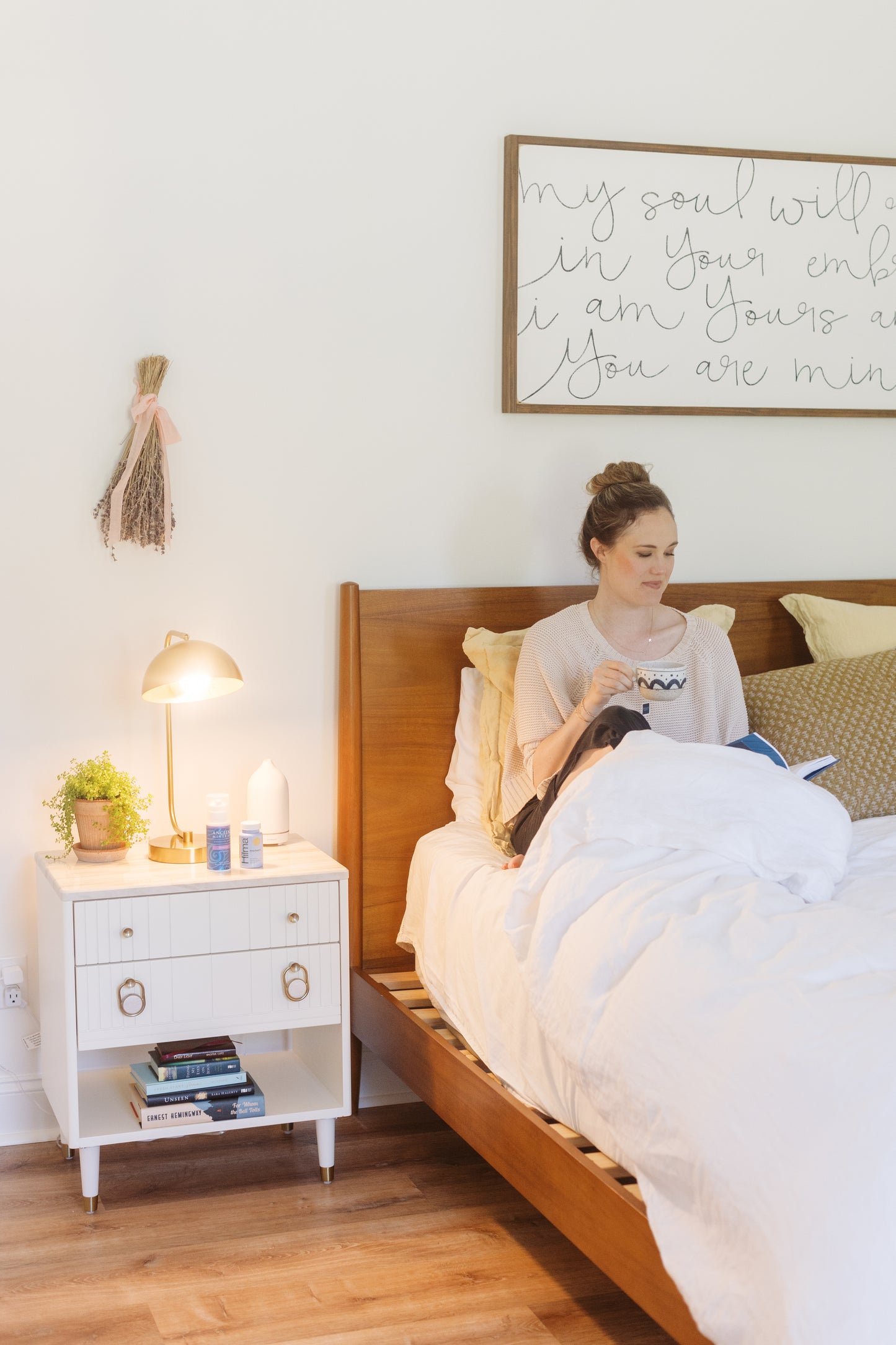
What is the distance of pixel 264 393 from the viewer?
257 cm

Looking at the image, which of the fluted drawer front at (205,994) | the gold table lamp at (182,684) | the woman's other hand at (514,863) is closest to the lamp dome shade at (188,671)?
the gold table lamp at (182,684)

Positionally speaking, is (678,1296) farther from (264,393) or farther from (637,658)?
(264,393)

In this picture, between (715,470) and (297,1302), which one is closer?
(297,1302)

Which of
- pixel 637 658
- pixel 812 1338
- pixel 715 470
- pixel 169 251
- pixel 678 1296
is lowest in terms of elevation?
pixel 678 1296

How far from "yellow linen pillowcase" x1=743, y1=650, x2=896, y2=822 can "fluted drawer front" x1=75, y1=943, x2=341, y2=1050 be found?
3.20ft

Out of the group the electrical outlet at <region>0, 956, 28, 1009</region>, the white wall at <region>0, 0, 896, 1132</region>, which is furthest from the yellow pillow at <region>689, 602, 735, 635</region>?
the electrical outlet at <region>0, 956, 28, 1009</region>

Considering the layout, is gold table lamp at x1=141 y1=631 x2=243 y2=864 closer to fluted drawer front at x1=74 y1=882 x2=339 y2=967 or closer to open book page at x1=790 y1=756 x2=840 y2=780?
fluted drawer front at x1=74 y1=882 x2=339 y2=967

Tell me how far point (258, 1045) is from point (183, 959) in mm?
529

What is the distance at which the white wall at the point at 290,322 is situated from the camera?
2.44 meters

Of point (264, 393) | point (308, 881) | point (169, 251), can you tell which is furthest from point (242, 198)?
point (308, 881)

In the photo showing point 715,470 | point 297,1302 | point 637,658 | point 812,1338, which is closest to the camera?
point 812,1338

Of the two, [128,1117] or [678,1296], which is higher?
[678,1296]

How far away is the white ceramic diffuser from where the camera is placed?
97.5 inches

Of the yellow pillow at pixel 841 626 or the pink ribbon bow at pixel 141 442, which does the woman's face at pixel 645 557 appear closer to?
the yellow pillow at pixel 841 626
